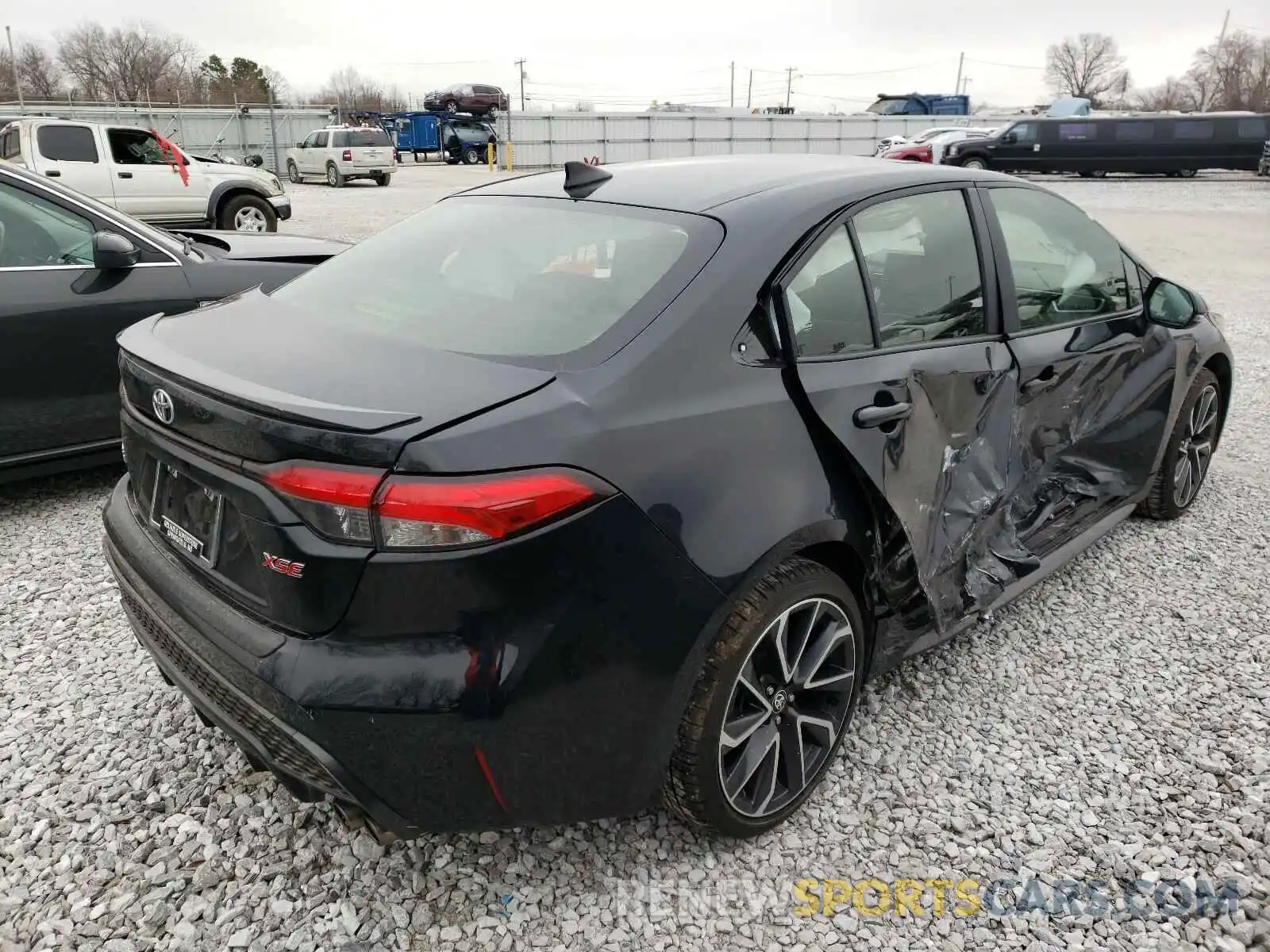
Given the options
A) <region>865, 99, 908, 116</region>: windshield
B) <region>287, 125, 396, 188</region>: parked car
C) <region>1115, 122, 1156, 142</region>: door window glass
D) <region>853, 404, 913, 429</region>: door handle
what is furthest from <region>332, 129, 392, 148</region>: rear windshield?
<region>865, 99, 908, 116</region>: windshield

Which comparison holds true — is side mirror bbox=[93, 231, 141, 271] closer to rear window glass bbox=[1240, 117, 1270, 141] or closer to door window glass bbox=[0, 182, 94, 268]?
door window glass bbox=[0, 182, 94, 268]

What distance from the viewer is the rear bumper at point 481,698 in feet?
5.59

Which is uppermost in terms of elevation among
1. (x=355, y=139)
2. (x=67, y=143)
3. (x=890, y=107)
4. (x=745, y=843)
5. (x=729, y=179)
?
(x=890, y=107)

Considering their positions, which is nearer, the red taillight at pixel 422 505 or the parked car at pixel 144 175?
the red taillight at pixel 422 505

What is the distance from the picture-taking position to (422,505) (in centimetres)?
165

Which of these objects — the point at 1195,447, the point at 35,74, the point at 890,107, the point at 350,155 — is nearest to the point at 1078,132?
the point at 890,107

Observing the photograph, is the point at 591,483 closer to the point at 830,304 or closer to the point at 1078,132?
the point at 830,304

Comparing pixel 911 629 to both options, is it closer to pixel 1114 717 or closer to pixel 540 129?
pixel 1114 717

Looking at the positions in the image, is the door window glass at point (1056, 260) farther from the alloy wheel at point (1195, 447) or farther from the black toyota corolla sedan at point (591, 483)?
the alloy wheel at point (1195, 447)

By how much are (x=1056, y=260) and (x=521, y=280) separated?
2.12 metres

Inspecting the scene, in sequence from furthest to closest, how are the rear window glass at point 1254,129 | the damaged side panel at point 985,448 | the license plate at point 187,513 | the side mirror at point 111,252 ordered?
the rear window glass at point 1254,129 < the side mirror at point 111,252 < the damaged side panel at point 985,448 < the license plate at point 187,513

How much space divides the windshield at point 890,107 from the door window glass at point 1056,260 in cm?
4786

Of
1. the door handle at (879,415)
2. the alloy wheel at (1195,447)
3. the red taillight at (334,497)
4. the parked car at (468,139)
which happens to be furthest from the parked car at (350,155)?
the red taillight at (334,497)

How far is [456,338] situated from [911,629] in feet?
5.08
